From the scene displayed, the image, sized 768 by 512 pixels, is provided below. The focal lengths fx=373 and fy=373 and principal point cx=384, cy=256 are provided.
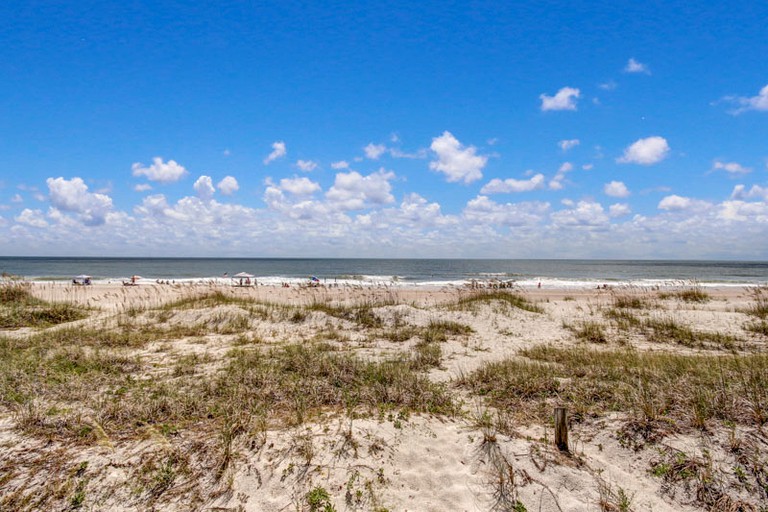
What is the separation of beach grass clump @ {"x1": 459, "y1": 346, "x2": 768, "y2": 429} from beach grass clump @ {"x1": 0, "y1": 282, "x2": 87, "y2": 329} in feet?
45.8

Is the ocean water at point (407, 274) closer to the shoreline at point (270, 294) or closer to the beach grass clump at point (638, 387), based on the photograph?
the shoreline at point (270, 294)

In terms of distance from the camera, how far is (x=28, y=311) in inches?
502

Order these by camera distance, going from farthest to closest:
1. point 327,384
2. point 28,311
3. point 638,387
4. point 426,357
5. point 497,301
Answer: point 497,301
point 28,311
point 426,357
point 327,384
point 638,387

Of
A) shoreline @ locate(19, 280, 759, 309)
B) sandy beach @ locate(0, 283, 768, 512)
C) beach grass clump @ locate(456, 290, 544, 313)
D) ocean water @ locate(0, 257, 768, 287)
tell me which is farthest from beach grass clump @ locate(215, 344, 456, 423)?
ocean water @ locate(0, 257, 768, 287)

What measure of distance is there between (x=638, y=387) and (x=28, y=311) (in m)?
17.6

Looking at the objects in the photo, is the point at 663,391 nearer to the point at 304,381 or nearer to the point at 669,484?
the point at 669,484

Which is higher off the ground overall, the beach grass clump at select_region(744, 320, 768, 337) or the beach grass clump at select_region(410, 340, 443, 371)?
the beach grass clump at select_region(744, 320, 768, 337)

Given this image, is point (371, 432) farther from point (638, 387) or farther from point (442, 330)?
point (442, 330)

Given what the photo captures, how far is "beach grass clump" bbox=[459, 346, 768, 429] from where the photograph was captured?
5039 millimetres

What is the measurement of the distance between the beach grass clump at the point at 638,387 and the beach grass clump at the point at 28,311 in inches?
549

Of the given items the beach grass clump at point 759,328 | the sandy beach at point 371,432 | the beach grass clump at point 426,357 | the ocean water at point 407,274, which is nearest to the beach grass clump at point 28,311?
the sandy beach at point 371,432

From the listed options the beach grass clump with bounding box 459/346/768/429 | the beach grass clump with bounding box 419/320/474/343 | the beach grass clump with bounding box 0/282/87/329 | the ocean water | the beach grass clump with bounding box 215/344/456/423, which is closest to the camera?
the beach grass clump with bounding box 459/346/768/429

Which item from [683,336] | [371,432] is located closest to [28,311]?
[371,432]

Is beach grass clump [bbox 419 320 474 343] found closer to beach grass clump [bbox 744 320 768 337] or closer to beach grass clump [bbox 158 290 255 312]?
beach grass clump [bbox 158 290 255 312]
